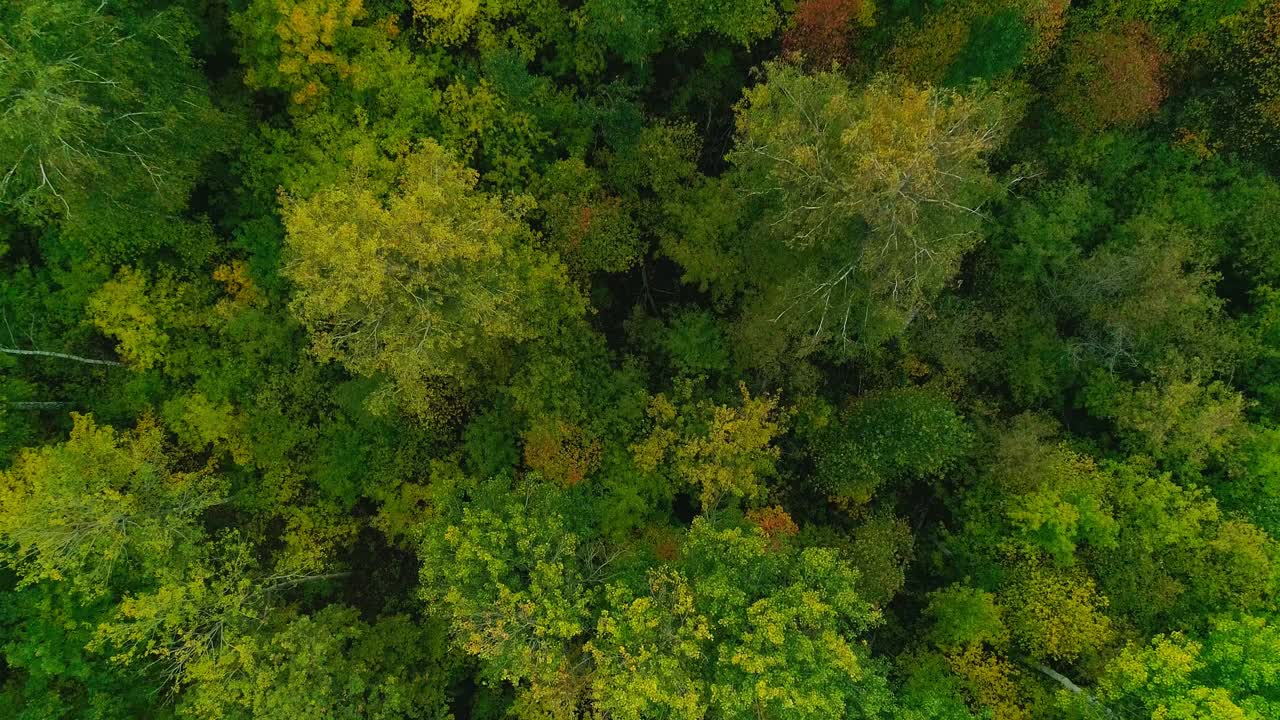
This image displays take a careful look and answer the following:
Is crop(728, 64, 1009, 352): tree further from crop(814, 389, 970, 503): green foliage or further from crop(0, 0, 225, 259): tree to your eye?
crop(0, 0, 225, 259): tree

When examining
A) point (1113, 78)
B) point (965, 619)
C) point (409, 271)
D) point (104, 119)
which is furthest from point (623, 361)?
point (1113, 78)

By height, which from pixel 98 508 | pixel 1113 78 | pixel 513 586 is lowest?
pixel 98 508

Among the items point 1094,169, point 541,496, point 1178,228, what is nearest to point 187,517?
point 541,496

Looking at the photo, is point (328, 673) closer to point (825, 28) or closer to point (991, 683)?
point (991, 683)

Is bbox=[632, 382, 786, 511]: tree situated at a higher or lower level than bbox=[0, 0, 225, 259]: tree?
lower

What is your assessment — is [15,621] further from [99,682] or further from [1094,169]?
[1094,169]

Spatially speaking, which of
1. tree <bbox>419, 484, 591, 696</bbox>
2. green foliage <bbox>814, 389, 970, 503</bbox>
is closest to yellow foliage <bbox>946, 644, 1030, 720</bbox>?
green foliage <bbox>814, 389, 970, 503</bbox>
